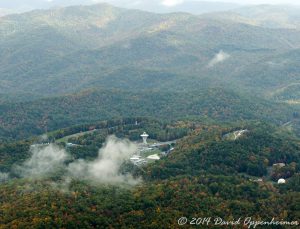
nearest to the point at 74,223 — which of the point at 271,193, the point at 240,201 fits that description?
the point at 240,201

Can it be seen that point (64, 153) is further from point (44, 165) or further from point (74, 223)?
point (74, 223)

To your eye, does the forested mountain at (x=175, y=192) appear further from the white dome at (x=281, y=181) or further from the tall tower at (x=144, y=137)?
the tall tower at (x=144, y=137)

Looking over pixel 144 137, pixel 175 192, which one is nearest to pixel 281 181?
pixel 175 192

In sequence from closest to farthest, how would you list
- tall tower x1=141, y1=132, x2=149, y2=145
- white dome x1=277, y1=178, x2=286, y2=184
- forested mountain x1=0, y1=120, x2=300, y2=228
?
1. forested mountain x1=0, y1=120, x2=300, y2=228
2. white dome x1=277, y1=178, x2=286, y2=184
3. tall tower x1=141, y1=132, x2=149, y2=145

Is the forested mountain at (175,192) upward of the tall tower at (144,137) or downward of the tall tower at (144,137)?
upward

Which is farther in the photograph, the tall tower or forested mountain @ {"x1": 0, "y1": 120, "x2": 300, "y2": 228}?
the tall tower

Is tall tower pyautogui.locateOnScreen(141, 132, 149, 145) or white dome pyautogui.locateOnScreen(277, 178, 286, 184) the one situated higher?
white dome pyautogui.locateOnScreen(277, 178, 286, 184)

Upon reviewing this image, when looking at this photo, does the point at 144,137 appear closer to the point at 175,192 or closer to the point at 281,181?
the point at 281,181

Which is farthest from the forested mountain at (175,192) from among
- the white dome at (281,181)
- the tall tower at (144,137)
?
the tall tower at (144,137)

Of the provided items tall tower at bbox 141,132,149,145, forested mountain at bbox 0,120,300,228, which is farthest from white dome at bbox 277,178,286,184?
tall tower at bbox 141,132,149,145

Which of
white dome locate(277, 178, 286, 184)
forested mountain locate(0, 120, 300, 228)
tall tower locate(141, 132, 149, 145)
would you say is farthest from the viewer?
tall tower locate(141, 132, 149, 145)

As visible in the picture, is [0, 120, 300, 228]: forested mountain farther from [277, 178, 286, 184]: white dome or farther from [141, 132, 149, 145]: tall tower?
[141, 132, 149, 145]: tall tower

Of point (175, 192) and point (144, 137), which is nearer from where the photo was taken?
point (175, 192)
